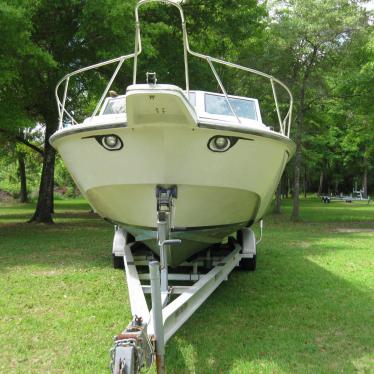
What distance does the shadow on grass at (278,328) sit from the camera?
3.92 meters

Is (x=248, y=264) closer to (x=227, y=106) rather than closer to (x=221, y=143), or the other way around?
(x=227, y=106)

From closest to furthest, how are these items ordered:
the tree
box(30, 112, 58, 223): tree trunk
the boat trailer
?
the boat trailer
the tree
box(30, 112, 58, 223): tree trunk

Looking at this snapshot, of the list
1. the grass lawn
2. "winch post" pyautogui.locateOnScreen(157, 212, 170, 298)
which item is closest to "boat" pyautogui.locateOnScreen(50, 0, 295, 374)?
"winch post" pyautogui.locateOnScreen(157, 212, 170, 298)

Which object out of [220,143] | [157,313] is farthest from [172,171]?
[157,313]

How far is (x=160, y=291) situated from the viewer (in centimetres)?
327

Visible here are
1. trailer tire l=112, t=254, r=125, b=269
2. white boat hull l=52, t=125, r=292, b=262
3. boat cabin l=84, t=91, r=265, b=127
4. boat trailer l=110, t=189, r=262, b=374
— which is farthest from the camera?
trailer tire l=112, t=254, r=125, b=269

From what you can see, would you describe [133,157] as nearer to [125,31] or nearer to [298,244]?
[298,244]

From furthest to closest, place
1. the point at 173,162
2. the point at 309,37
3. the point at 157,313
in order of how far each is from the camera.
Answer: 1. the point at 309,37
2. the point at 173,162
3. the point at 157,313

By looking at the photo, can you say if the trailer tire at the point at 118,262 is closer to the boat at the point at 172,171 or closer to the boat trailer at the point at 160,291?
the boat trailer at the point at 160,291

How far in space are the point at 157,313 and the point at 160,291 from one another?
15 centimetres

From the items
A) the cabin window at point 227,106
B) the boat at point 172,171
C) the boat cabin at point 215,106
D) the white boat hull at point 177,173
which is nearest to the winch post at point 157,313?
the boat at point 172,171

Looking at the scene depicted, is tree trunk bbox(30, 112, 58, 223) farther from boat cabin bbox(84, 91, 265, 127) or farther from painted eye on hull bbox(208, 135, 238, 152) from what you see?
painted eye on hull bbox(208, 135, 238, 152)

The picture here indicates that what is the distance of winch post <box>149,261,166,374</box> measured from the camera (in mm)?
3166

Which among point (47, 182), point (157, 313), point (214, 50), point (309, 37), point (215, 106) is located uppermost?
point (309, 37)
